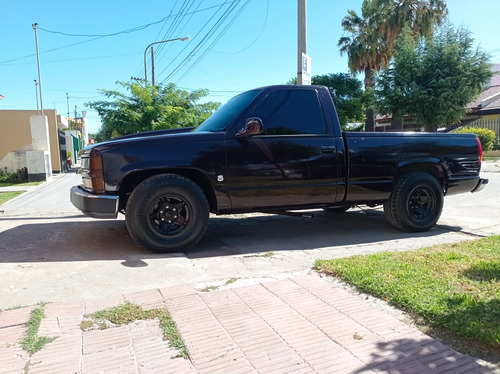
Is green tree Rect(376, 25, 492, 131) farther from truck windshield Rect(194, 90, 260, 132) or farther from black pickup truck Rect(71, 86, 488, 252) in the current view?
truck windshield Rect(194, 90, 260, 132)

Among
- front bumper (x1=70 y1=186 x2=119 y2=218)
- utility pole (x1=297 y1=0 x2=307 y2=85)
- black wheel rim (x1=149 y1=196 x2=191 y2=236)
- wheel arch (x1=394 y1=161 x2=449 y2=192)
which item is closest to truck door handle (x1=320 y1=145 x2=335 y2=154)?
wheel arch (x1=394 y1=161 x2=449 y2=192)

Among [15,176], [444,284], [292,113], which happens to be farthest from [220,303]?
[15,176]

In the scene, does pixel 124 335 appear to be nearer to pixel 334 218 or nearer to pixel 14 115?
pixel 334 218

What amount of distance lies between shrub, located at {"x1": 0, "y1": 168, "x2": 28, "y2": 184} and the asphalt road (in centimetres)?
1034

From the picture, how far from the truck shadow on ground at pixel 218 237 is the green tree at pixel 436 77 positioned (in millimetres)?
14071

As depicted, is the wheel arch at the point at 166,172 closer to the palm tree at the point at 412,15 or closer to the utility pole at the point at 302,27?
the utility pole at the point at 302,27

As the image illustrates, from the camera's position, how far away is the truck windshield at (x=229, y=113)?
17.1 ft

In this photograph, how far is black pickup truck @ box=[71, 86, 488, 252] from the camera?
4.73 metres

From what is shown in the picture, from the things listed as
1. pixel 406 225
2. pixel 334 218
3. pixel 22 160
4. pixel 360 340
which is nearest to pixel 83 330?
pixel 360 340

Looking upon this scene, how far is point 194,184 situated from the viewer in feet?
16.0

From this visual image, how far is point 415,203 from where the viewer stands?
19.7 feet

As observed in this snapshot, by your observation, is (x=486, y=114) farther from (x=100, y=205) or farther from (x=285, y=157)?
(x=100, y=205)

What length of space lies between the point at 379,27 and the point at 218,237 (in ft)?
77.4

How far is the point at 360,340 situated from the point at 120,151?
129 inches
